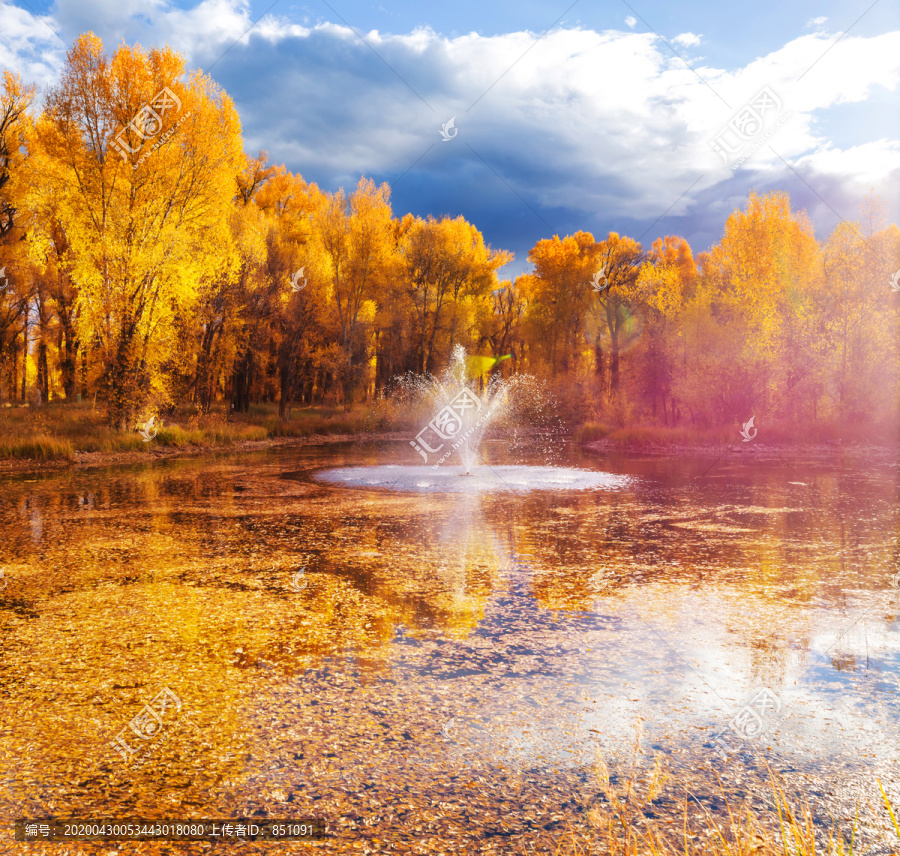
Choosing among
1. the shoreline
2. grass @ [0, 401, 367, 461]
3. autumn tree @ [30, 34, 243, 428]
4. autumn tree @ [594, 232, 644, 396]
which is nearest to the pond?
the shoreline

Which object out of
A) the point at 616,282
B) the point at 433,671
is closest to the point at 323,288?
the point at 616,282

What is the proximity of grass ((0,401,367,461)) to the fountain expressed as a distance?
173 inches

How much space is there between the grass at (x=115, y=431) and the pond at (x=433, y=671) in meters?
8.61

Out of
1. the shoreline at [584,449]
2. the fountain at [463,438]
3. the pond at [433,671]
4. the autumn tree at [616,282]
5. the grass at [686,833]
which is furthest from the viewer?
the autumn tree at [616,282]

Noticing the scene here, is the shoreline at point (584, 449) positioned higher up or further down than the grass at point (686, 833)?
higher up

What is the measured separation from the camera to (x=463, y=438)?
2816 cm

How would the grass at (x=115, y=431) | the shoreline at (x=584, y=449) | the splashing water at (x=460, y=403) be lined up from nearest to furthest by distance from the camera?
the shoreline at (x=584, y=449), the grass at (x=115, y=431), the splashing water at (x=460, y=403)

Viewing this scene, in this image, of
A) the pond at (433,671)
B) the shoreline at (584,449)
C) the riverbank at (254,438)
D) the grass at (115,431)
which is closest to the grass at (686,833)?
the pond at (433,671)

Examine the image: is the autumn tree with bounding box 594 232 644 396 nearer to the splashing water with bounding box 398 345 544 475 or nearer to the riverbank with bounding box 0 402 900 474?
the splashing water with bounding box 398 345 544 475

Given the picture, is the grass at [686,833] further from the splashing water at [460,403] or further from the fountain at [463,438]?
the splashing water at [460,403]

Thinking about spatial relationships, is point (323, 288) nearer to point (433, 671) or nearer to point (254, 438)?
point (254, 438)

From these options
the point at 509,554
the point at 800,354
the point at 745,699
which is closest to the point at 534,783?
the point at 745,699

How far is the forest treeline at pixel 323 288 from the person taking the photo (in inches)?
756

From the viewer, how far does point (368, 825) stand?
275cm
